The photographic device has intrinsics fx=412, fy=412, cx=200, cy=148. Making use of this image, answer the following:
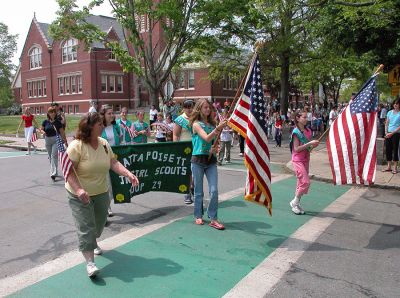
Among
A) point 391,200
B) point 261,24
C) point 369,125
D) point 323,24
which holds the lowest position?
point 391,200

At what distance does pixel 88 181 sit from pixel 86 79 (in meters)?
45.4

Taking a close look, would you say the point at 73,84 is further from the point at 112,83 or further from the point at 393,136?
the point at 393,136

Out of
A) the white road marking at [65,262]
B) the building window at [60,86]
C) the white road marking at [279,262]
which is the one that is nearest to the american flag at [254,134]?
the white road marking at [279,262]

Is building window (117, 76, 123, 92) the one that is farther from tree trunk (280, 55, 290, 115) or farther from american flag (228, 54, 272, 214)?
american flag (228, 54, 272, 214)

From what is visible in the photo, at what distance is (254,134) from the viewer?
5836 mm

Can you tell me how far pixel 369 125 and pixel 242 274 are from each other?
3.27m

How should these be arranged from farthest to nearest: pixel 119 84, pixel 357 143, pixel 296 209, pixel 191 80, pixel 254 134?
pixel 119 84 → pixel 191 80 → pixel 296 209 → pixel 357 143 → pixel 254 134

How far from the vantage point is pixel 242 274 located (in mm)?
4578

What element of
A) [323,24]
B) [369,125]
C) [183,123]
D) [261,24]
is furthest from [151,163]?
[261,24]

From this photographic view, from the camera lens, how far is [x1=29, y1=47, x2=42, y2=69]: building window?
178ft

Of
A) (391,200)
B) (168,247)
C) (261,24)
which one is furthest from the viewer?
(261,24)

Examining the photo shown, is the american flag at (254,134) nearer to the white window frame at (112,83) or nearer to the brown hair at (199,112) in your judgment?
the brown hair at (199,112)

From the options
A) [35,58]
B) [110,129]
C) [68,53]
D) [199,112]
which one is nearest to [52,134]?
[110,129]

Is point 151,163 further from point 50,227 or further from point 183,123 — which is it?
point 50,227
